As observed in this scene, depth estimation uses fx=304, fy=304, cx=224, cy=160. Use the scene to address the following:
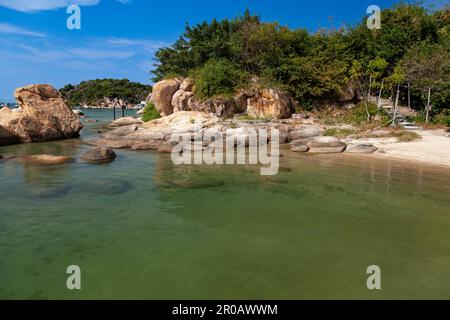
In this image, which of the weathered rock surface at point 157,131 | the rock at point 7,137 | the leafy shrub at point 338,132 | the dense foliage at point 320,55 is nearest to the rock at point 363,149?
the leafy shrub at point 338,132

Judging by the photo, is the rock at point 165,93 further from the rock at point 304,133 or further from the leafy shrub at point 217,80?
the rock at point 304,133

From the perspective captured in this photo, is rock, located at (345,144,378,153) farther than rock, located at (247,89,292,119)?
No

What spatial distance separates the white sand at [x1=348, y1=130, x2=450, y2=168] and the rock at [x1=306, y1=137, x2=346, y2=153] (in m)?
1.55

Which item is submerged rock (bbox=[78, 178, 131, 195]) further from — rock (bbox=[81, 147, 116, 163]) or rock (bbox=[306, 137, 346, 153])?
rock (bbox=[306, 137, 346, 153])

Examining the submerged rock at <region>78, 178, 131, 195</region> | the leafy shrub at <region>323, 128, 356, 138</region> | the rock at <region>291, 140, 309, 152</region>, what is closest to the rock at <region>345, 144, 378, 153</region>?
the rock at <region>291, 140, 309, 152</region>

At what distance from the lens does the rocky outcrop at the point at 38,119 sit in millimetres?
23156

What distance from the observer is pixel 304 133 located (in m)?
23.1

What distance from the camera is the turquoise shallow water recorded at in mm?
5332

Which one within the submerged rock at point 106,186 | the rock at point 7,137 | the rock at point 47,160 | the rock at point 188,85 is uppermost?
the rock at point 188,85

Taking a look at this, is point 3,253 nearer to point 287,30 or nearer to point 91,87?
point 287,30

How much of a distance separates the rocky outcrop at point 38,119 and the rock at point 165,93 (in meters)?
8.19

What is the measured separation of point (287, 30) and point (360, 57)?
7813mm

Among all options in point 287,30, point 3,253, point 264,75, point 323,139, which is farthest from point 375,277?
point 287,30
